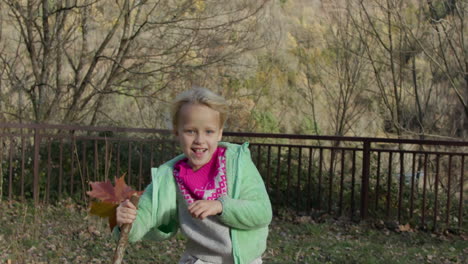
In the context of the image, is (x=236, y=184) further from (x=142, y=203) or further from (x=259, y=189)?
(x=142, y=203)

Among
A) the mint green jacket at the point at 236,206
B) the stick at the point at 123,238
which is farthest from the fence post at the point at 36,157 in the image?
the stick at the point at 123,238

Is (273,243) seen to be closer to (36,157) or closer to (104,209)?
(36,157)

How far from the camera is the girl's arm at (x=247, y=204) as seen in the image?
2008mm

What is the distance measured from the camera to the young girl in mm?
2098

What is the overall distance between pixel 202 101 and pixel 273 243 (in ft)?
15.7

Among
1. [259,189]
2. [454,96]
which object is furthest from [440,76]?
[259,189]

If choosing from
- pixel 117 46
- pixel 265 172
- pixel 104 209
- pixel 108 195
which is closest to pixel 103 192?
pixel 108 195

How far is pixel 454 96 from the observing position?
11.0m

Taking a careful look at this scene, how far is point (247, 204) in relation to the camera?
2049 millimetres

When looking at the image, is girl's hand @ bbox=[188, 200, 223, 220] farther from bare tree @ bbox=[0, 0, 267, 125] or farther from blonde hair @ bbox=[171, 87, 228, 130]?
bare tree @ bbox=[0, 0, 267, 125]

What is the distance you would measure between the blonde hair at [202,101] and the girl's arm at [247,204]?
19 cm

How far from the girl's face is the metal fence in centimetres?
607

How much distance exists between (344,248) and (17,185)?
4794 mm

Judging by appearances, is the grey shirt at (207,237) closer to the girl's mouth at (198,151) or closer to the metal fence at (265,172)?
the girl's mouth at (198,151)
